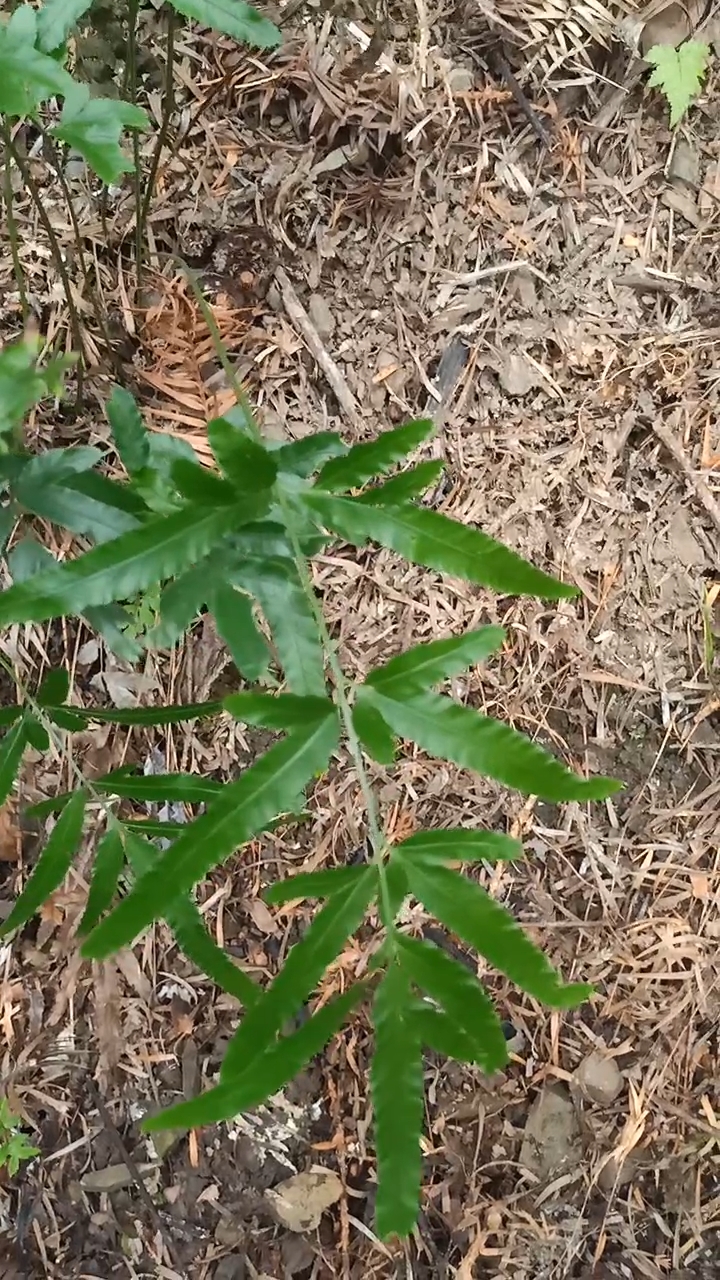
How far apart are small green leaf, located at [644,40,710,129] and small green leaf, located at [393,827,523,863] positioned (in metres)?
1.12

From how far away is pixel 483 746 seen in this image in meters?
0.59

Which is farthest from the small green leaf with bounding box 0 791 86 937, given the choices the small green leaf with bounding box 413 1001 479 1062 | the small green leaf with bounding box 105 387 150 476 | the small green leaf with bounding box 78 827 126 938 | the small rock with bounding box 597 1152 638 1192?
the small rock with bounding box 597 1152 638 1192

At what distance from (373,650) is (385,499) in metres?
0.60

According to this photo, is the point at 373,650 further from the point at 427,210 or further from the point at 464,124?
the point at 464,124

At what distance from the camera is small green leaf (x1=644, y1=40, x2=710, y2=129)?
1308mm

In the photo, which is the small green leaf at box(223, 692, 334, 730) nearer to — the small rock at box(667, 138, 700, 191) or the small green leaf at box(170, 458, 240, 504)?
the small green leaf at box(170, 458, 240, 504)

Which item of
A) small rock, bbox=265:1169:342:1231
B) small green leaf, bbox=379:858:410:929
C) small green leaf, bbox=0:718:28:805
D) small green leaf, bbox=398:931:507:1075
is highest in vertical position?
small green leaf, bbox=379:858:410:929

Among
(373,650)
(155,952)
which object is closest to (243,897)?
(155,952)

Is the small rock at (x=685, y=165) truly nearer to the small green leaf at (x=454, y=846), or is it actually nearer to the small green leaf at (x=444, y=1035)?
the small green leaf at (x=454, y=846)

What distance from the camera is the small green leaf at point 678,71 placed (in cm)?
131

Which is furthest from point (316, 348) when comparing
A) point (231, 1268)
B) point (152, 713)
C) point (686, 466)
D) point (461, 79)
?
point (231, 1268)

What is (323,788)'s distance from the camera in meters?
1.26

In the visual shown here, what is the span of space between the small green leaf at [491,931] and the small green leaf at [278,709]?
11 centimetres

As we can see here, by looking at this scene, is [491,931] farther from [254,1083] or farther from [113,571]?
[113,571]
